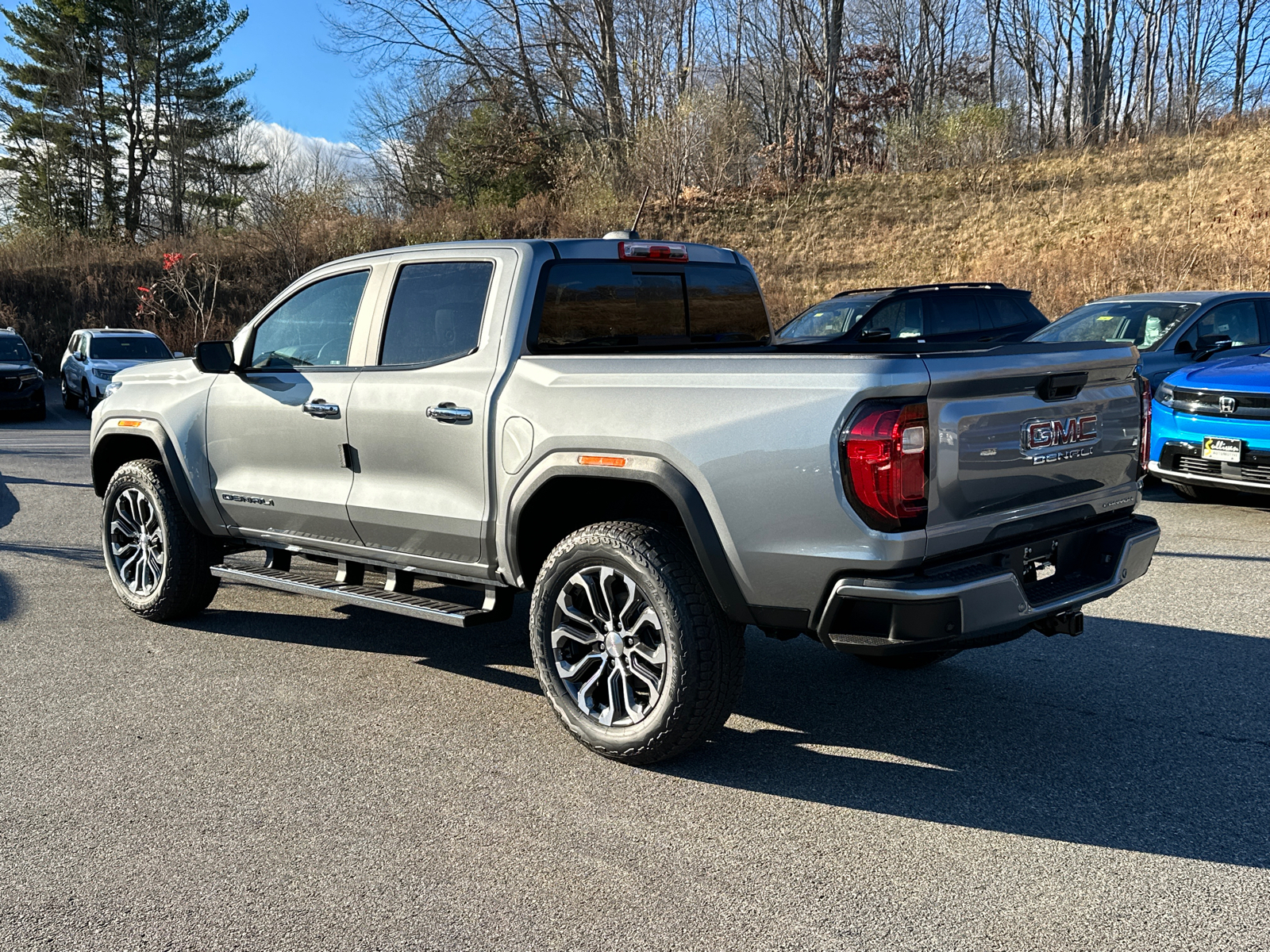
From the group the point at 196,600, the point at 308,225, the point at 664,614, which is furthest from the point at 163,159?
the point at 664,614

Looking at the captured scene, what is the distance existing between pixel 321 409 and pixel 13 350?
1866 cm

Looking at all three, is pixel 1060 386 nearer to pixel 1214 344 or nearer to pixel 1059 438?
pixel 1059 438

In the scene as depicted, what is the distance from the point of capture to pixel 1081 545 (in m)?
4.15

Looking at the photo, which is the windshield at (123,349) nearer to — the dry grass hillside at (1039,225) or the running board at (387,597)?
the running board at (387,597)

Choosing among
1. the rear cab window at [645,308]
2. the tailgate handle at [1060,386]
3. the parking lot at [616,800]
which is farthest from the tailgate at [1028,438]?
the rear cab window at [645,308]

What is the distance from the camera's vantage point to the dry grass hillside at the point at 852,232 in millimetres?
28734

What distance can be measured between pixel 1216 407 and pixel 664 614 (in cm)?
702

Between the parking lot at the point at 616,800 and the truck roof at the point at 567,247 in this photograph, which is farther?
the truck roof at the point at 567,247

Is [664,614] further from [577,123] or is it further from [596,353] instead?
[577,123]

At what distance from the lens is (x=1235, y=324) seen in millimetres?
11203

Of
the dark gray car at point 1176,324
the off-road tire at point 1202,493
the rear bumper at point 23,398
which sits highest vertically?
the dark gray car at point 1176,324

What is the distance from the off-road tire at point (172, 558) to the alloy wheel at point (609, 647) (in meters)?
2.73

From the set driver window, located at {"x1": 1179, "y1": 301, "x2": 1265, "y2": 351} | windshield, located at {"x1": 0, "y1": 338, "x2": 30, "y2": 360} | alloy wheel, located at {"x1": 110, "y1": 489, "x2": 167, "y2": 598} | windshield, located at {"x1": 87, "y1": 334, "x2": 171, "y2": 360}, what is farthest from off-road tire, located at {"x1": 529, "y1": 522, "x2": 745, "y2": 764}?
windshield, located at {"x1": 0, "y1": 338, "x2": 30, "y2": 360}

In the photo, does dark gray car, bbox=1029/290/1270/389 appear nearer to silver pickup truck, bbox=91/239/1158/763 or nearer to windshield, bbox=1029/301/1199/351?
windshield, bbox=1029/301/1199/351
